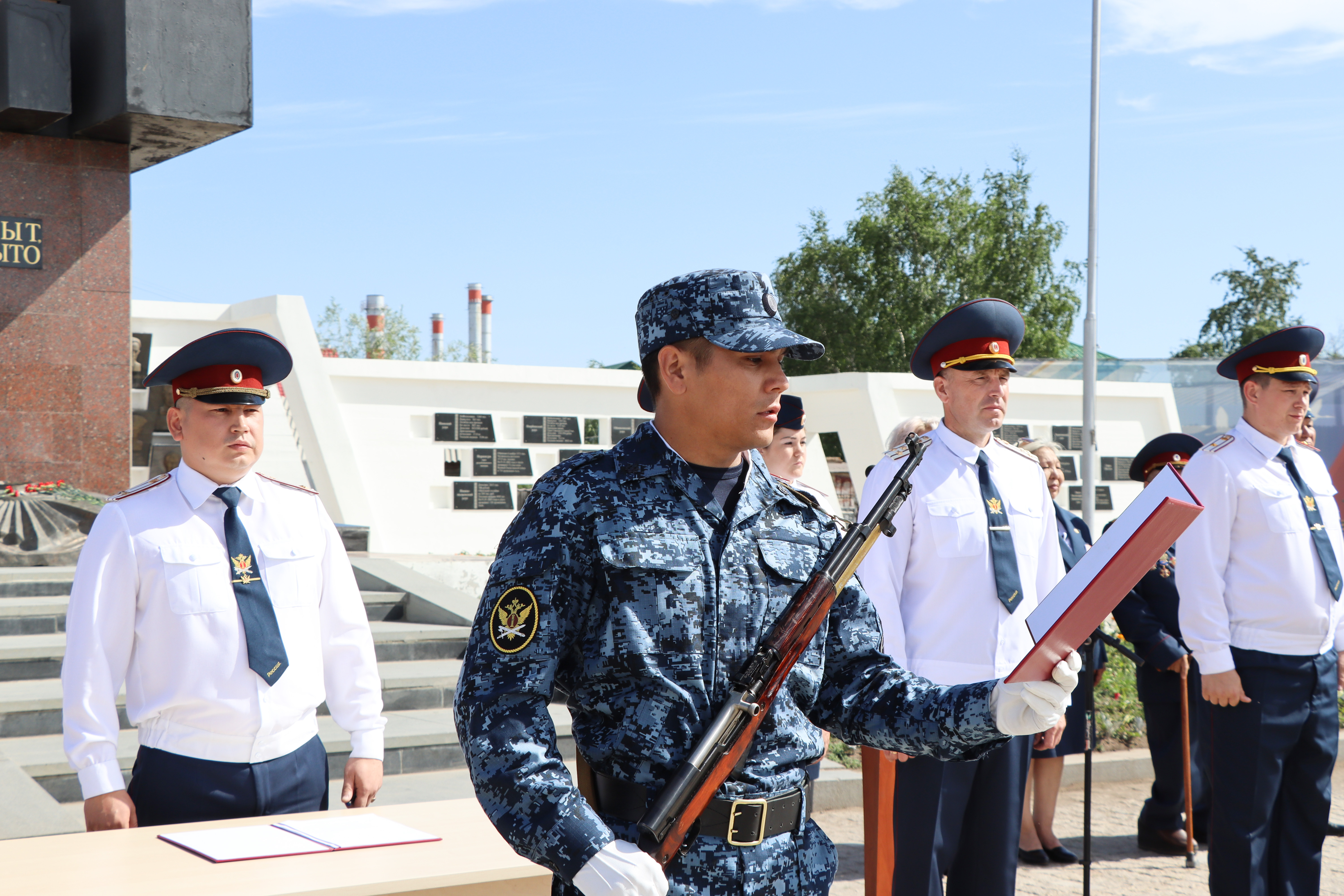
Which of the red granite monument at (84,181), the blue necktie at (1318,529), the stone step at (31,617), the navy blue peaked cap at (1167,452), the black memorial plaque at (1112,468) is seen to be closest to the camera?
the blue necktie at (1318,529)

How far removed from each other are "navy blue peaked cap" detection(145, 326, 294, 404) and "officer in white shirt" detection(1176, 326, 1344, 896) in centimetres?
326

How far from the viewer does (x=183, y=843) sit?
2764 millimetres

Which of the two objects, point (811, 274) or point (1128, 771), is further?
point (811, 274)

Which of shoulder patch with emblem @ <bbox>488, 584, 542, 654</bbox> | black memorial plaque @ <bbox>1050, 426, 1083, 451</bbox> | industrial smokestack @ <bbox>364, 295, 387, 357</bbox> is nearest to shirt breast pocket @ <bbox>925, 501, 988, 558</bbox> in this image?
shoulder patch with emblem @ <bbox>488, 584, 542, 654</bbox>

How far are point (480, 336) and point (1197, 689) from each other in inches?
2121

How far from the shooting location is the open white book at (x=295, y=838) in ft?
8.91

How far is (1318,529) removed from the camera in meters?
4.69

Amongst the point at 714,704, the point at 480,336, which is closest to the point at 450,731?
the point at 714,704

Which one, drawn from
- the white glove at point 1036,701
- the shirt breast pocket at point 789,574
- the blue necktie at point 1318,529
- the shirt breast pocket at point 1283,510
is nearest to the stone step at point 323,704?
the shirt breast pocket at point 1283,510

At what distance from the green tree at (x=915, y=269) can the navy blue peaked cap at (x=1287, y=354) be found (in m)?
37.5

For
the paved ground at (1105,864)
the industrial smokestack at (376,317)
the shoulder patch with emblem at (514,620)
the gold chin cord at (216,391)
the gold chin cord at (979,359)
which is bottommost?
the paved ground at (1105,864)

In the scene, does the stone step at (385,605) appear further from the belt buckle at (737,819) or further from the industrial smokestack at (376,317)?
the industrial smokestack at (376,317)

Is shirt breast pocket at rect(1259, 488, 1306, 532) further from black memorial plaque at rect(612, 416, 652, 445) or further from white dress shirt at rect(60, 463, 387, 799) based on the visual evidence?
black memorial plaque at rect(612, 416, 652, 445)

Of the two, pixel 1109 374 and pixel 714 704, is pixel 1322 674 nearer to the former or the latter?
pixel 714 704
